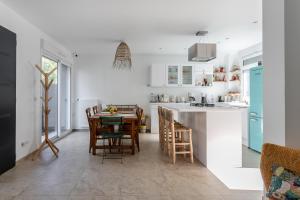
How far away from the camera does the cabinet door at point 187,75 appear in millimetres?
7941

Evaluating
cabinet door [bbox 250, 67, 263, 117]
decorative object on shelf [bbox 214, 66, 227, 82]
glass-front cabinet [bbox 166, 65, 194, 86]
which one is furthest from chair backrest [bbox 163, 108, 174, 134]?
decorative object on shelf [bbox 214, 66, 227, 82]

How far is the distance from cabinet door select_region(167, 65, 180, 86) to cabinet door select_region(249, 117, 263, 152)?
290 cm

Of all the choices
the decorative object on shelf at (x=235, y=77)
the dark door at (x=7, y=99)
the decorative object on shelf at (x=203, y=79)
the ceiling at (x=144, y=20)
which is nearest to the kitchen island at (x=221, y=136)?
the ceiling at (x=144, y=20)

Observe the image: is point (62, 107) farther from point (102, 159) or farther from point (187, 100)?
point (187, 100)

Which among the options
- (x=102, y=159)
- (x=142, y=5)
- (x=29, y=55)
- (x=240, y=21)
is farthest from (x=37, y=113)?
(x=240, y=21)

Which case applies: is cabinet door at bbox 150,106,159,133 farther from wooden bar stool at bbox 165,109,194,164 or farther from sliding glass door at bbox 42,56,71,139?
wooden bar stool at bbox 165,109,194,164

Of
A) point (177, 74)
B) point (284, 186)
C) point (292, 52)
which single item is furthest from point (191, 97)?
point (284, 186)

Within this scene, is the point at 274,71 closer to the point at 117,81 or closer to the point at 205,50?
the point at 205,50

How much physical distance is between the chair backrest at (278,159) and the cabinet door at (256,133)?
12.2 feet

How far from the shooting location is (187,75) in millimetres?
7977

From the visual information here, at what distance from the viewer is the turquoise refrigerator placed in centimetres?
524

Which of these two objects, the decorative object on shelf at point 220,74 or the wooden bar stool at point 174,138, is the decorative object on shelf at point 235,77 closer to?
the decorative object on shelf at point 220,74

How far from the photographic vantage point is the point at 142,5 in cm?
379

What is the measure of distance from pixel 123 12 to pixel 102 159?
263cm
